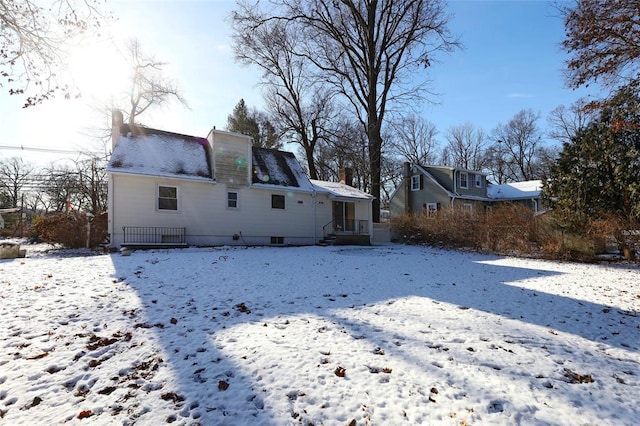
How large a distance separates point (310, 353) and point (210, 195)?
42.3ft

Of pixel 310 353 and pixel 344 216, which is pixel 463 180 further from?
pixel 310 353

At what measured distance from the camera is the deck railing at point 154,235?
13336 mm

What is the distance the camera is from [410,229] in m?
20.3

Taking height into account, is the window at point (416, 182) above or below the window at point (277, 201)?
above

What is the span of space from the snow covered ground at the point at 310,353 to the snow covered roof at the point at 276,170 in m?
10.5

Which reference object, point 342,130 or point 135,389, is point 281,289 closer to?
point 135,389

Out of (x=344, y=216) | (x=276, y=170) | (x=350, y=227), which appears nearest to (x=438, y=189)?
(x=350, y=227)

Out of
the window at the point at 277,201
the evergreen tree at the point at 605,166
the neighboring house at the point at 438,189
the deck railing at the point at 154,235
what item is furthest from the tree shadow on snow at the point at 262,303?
the neighboring house at the point at 438,189

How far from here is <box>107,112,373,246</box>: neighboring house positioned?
13.5 m

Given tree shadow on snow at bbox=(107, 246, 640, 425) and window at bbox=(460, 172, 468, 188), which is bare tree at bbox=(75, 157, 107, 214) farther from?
window at bbox=(460, 172, 468, 188)

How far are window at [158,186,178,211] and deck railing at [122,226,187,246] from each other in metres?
0.95

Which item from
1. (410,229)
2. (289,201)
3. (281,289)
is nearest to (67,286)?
(281,289)

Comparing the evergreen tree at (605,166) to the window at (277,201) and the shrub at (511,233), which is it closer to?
the shrub at (511,233)

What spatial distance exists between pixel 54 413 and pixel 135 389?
589mm
